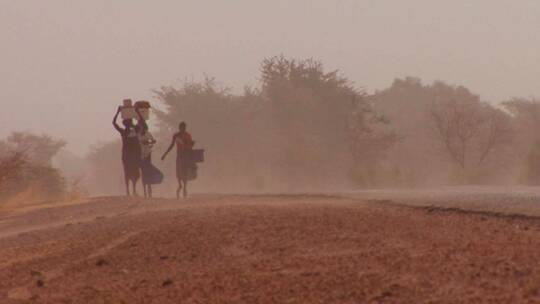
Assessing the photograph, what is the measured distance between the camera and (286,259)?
681cm

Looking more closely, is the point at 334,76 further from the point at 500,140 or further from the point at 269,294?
the point at 269,294

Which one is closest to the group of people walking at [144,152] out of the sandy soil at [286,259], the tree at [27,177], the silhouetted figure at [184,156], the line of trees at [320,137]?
the silhouetted figure at [184,156]

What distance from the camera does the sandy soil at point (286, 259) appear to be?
5430mm

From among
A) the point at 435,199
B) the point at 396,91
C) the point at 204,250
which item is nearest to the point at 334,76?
the point at 396,91

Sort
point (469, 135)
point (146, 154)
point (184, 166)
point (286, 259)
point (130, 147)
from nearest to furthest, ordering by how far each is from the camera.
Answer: point (286, 259) < point (184, 166) < point (130, 147) < point (146, 154) < point (469, 135)

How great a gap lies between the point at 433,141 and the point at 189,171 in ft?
111

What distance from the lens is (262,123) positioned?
45875 mm

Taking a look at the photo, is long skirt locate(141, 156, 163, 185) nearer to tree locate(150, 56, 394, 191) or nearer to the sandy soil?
the sandy soil

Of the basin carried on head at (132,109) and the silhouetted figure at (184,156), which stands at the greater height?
the basin carried on head at (132,109)

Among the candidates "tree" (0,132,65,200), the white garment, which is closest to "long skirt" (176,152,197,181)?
the white garment

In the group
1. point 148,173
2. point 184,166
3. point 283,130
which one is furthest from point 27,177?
point 283,130

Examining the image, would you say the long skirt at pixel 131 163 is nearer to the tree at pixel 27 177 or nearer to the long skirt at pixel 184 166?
the long skirt at pixel 184 166

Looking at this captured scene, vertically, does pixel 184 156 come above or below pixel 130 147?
below

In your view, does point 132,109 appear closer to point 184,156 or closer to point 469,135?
point 184,156
